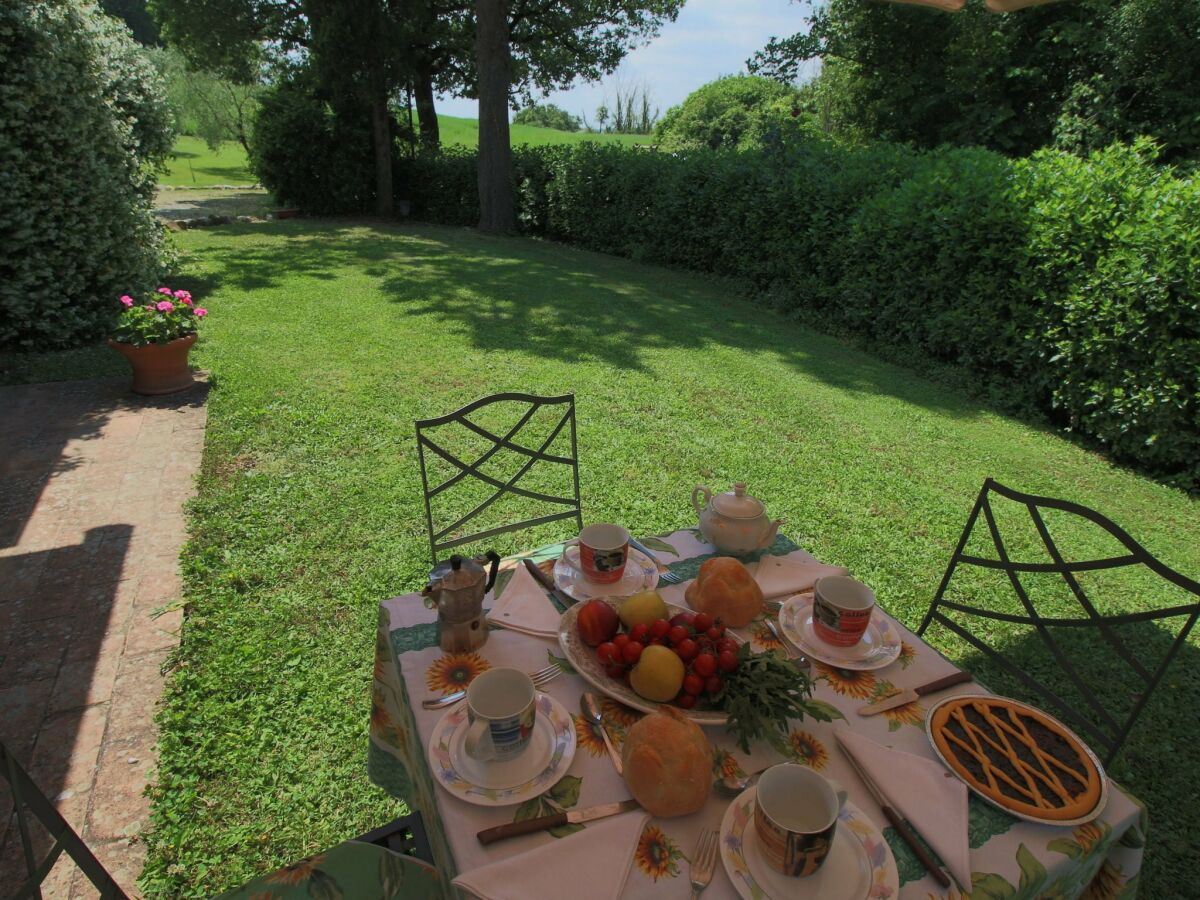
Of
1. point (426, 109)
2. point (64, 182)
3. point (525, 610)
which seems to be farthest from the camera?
point (426, 109)

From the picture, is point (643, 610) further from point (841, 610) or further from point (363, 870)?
point (363, 870)

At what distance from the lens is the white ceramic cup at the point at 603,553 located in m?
1.63

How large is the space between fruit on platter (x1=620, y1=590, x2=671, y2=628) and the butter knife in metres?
0.23

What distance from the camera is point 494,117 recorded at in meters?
12.0

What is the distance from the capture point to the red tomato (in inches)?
49.3

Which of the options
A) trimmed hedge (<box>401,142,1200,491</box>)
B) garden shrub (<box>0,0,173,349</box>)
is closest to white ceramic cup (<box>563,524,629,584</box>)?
A: trimmed hedge (<box>401,142,1200,491</box>)

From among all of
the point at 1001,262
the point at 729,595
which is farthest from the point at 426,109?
the point at 729,595

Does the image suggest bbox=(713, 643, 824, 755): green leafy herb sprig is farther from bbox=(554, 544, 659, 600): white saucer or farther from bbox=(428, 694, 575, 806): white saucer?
bbox=(554, 544, 659, 600): white saucer

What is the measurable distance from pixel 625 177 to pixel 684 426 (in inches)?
296

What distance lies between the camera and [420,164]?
50.6 ft

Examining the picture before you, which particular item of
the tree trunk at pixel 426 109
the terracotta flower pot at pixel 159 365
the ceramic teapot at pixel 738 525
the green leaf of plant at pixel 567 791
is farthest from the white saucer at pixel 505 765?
the tree trunk at pixel 426 109

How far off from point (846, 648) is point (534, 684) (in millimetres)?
721

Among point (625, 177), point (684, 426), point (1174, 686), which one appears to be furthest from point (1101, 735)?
point (625, 177)

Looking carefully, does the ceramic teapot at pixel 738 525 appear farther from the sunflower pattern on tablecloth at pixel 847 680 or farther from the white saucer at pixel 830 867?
the white saucer at pixel 830 867
